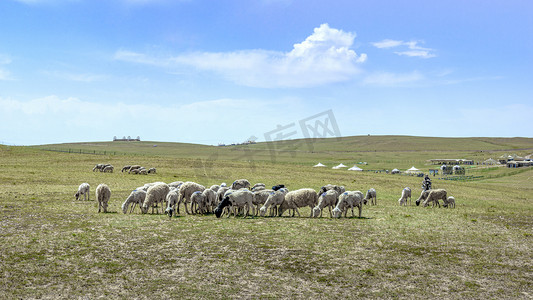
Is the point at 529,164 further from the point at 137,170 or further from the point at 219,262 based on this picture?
the point at 219,262

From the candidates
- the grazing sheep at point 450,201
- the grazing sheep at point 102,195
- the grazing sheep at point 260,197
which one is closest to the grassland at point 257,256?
the grazing sheep at point 102,195

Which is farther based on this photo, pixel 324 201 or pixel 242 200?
pixel 324 201

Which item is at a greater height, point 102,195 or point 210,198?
point 102,195

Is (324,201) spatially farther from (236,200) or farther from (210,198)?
(210,198)

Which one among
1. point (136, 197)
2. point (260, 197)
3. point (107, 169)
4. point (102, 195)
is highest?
point (107, 169)

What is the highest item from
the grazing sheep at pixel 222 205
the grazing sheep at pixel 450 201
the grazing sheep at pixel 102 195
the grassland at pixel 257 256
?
the grazing sheep at pixel 102 195

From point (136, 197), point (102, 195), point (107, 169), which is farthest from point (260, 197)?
point (107, 169)

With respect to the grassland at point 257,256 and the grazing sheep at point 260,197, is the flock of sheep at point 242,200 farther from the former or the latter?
the grassland at point 257,256

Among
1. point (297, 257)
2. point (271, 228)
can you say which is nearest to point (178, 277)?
point (297, 257)

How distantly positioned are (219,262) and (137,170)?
149 feet

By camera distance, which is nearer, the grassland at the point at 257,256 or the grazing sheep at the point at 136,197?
the grassland at the point at 257,256

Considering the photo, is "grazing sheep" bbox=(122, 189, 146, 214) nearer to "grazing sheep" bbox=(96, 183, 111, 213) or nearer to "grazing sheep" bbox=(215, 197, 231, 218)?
"grazing sheep" bbox=(96, 183, 111, 213)

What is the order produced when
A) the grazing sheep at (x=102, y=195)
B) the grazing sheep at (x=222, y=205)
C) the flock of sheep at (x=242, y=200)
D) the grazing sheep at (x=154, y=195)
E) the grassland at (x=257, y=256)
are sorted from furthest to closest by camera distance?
1. the grazing sheep at (x=154, y=195)
2. the grazing sheep at (x=102, y=195)
3. the flock of sheep at (x=242, y=200)
4. the grazing sheep at (x=222, y=205)
5. the grassland at (x=257, y=256)

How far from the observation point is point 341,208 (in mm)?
22797
